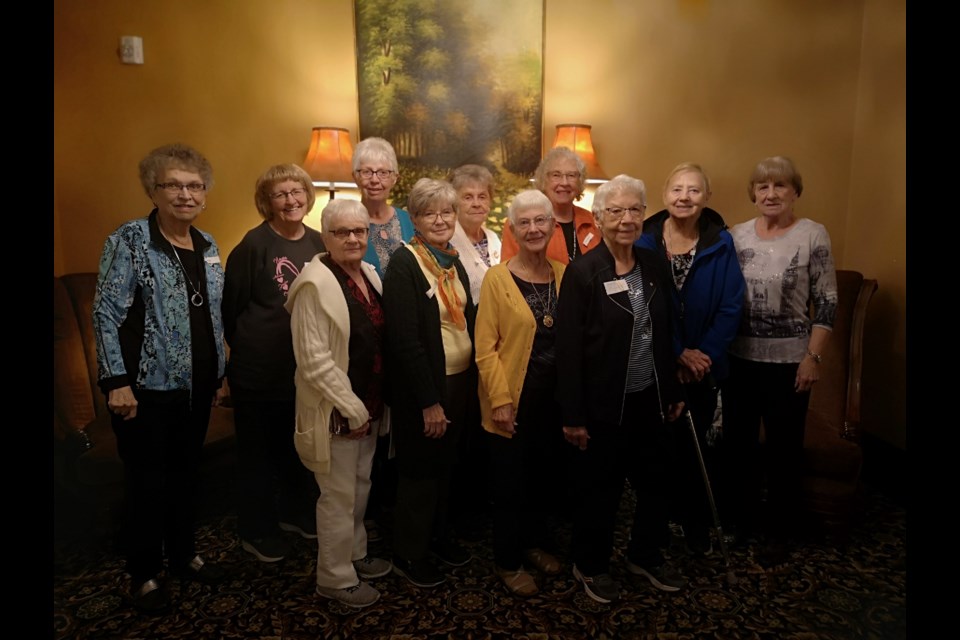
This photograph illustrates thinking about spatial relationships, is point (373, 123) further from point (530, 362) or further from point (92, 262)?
point (530, 362)

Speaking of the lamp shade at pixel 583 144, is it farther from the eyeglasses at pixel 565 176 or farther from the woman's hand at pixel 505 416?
the woman's hand at pixel 505 416

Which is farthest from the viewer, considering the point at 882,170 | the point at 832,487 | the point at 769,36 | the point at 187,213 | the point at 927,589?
the point at 769,36

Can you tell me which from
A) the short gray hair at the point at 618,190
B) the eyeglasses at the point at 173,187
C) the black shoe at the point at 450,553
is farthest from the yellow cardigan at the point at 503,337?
the eyeglasses at the point at 173,187

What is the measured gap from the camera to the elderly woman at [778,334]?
2.47m

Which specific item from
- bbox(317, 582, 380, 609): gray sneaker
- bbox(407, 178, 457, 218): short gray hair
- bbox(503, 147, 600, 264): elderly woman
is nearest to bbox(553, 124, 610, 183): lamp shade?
bbox(503, 147, 600, 264): elderly woman

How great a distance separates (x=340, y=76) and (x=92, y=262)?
1.95 meters

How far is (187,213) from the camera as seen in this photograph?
2.20 meters

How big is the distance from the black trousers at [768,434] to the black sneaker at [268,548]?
6.75 ft

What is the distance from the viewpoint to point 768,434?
8.56 feet

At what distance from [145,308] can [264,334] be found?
459 mm

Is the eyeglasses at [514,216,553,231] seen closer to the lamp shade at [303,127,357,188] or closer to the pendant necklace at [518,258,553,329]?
the pendant necklace at [518,258,553,329]

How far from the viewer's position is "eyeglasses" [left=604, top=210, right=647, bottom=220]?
2119 millimetres

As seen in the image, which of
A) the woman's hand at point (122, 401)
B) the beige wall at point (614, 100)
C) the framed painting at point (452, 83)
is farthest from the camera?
the framed painting at point (452, 83)

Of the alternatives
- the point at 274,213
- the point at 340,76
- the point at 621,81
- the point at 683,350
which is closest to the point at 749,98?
the point at 621,81
